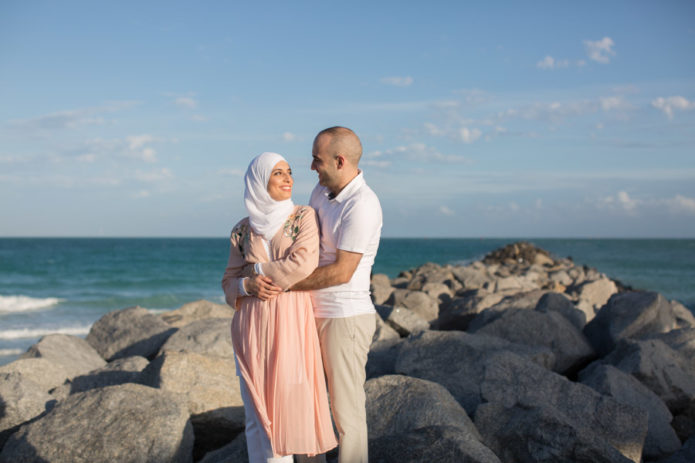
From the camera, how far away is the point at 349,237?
135 inches

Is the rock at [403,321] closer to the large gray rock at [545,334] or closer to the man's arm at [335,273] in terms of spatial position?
the large gray rock at [545,334]

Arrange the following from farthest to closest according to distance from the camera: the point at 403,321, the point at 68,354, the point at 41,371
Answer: the point at 403,321 → the point at 68,354 → the point at 41,371

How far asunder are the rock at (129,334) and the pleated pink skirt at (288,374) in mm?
4931

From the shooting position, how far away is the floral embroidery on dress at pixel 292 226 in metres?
3.49

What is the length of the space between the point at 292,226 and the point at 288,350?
702mm

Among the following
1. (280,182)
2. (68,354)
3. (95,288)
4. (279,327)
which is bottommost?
(95,288)

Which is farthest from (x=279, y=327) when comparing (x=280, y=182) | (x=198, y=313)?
(x=198, y=313)

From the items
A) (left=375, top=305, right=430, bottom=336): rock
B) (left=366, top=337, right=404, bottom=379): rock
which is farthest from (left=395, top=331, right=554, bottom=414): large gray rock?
(left=375, top=305, right=430, bottom=336): rock

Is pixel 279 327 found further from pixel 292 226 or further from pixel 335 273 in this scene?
pixel 292 226

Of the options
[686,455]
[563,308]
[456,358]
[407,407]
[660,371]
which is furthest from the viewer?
[563,308]

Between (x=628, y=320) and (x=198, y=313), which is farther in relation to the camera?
(x=198, y=313)

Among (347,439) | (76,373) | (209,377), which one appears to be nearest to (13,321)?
(76,373)

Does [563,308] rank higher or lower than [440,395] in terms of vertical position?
higher

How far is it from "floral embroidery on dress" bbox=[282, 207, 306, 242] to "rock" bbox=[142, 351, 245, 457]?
87.8 inches
